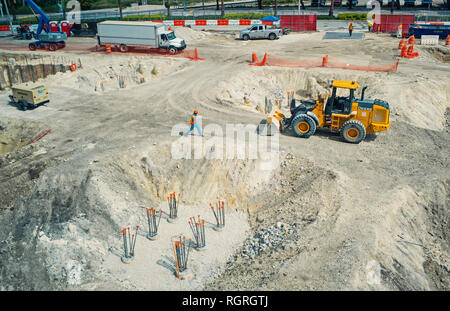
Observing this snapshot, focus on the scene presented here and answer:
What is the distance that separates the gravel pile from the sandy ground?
0.09m

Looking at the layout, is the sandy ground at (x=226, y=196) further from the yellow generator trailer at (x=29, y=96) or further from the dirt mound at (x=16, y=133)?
the yellow generator trailer at (x=29, y=96)

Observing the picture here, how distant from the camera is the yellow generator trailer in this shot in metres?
22.5

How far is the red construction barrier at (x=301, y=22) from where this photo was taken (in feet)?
145

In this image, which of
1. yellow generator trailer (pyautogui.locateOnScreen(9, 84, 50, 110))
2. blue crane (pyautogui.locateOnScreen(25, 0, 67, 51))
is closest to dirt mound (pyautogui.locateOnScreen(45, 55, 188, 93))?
yellow generator trailer (pyautogui.locateOnScreen(9, 84, 50, 110))

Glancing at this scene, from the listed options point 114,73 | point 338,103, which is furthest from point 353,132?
point 114,73

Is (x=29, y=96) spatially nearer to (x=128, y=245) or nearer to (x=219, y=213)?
(x=128, y=245)

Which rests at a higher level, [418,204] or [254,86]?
[254,86]

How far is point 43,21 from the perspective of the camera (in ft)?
124

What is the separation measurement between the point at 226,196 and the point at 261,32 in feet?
90.8

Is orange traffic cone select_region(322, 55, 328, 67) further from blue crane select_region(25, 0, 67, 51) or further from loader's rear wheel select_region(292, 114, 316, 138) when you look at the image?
blue crane select_region(25, 0, 67, 51)

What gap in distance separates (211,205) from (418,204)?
808cm
